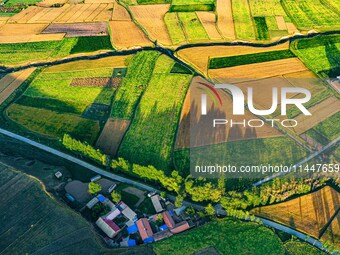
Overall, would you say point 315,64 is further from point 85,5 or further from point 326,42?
point 85,5

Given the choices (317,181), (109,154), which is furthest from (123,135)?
(317,181)

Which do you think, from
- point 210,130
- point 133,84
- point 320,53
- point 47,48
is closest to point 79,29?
point 47,48

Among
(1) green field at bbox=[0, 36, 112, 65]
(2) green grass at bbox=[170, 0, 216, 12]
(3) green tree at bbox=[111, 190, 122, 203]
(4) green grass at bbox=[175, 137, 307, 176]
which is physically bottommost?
(3) green tree at bbox=[111, 190, 122, 203]

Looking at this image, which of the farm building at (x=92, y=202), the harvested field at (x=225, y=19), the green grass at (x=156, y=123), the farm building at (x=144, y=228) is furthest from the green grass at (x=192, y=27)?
the farm building at (x=144, y=228)

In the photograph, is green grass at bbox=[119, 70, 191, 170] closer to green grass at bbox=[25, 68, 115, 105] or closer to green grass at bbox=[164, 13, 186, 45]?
green grass at bbox=[25, 68, 115, 105]

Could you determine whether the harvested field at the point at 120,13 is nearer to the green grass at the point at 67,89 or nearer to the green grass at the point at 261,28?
the green grass at the point at 67,89

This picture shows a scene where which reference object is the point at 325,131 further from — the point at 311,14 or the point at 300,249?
the point at 311,14

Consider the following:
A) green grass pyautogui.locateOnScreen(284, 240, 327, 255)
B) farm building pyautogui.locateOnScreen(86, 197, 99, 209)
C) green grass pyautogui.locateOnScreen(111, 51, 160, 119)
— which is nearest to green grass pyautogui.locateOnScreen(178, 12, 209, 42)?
green grass pyautogui.locateOnScreen(111, 51, 160, 119)
